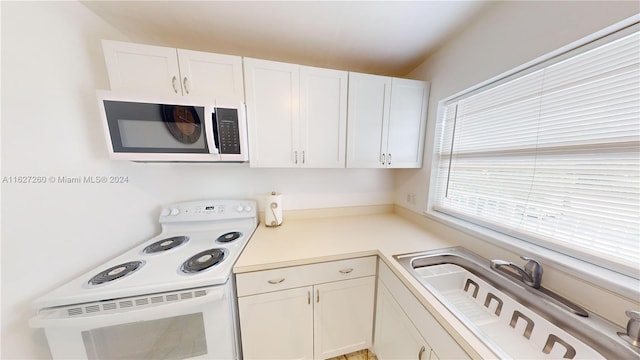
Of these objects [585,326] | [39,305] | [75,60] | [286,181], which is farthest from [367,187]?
[75,60]

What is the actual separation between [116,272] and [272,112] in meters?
1.26

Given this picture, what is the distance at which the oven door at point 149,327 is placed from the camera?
30.3 inches

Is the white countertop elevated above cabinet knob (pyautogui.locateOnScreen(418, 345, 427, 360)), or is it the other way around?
the white countertop

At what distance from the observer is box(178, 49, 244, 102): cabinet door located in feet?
3.83

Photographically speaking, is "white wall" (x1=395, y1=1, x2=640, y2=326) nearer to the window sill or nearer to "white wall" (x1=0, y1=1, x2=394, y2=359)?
the window sill

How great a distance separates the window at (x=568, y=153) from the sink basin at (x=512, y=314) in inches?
9.4

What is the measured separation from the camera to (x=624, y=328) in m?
0.64

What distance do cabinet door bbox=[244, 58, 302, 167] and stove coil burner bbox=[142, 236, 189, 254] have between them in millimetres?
724

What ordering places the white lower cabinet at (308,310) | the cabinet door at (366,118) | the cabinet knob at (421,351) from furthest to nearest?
1. the cabinet door at (366,118)
2. the white lower cabinet at (308,310)
3. the cabinet knob at (421,351)

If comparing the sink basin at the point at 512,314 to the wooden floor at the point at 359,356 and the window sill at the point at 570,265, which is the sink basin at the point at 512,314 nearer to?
the window sill at the point at 570,265

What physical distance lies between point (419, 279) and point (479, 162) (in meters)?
0.90

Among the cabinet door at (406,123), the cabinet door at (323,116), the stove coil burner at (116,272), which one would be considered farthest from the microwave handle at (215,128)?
the cabinet door at (406,123)

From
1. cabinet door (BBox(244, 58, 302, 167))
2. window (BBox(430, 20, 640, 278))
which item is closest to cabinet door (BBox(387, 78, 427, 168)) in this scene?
window (BBox(430, 20, 640, 278))

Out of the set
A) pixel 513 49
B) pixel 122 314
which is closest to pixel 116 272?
pixel 122 314
